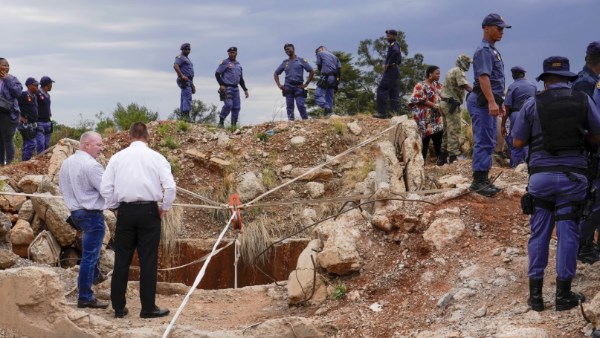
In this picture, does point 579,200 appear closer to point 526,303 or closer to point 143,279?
point 526,303

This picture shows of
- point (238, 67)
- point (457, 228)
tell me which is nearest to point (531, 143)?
point (457, 228)

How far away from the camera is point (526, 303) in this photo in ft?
22.1

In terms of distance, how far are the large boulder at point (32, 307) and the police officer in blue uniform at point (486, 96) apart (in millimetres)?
4203

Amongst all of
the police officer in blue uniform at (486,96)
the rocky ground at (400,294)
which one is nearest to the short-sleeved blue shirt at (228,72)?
the rocky ground at (400,294)

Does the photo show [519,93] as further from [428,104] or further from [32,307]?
[32,307]

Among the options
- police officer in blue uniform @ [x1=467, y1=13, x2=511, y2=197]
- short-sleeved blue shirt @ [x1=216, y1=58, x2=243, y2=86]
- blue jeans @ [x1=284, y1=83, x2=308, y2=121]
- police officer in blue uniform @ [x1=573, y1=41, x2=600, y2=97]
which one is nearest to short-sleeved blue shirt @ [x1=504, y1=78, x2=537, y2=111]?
police officer in blue uniform @ [x1=467, y1=13, x2=511, y2=197]

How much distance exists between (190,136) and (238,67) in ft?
6.04

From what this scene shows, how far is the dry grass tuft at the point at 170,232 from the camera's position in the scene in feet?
42.1

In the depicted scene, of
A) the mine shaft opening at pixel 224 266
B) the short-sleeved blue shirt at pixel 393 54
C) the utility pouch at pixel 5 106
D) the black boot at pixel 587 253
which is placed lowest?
the mine shaft opening at pixel 224 266

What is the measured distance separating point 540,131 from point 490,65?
2107mm

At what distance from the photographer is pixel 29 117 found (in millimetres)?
14328

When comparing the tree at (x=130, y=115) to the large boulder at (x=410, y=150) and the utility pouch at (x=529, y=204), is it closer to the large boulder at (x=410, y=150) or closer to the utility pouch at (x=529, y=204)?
the large boulder at (x=410, y=150)

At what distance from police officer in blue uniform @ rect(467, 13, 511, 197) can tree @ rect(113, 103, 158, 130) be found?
39.5 feet

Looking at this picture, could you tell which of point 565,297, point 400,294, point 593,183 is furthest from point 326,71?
point 565,297
